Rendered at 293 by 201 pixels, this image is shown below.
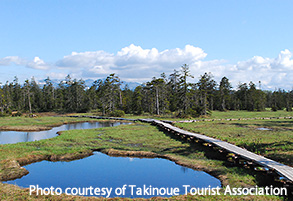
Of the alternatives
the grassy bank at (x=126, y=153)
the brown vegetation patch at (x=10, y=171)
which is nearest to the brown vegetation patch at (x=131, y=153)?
the grassy bank at (x=126, y=153)

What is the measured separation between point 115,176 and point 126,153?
5.41 meters

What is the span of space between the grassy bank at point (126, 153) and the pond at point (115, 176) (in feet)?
2.99

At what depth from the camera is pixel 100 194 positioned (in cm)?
1293

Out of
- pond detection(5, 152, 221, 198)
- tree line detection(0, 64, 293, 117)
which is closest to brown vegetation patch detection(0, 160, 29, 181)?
pond detection(5, 152, 221, 198)

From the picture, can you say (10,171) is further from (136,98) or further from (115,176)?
(136,98)

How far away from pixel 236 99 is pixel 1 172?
316 feet

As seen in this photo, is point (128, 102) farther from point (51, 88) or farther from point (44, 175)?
point (44, 175)

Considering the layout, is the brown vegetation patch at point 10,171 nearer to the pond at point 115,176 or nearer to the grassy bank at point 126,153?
the grassy bank at point 126,153

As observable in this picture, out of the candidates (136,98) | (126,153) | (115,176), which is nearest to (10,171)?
(115,176)

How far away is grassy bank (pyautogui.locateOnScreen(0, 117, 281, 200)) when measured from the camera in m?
13.6

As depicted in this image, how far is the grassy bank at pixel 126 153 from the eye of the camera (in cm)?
1362

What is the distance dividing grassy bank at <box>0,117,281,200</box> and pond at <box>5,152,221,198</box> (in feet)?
2.99

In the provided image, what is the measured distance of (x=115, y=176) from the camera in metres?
16.2

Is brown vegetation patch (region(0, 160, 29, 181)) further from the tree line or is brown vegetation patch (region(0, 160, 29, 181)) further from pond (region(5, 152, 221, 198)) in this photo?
the tree line
